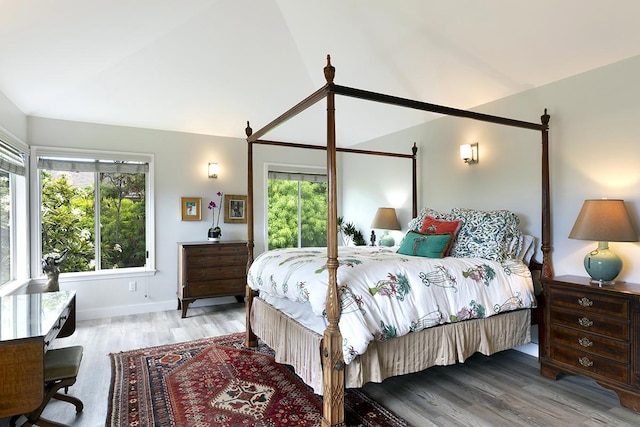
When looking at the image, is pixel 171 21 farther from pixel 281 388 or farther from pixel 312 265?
pixel 281 388

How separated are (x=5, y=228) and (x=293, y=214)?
349 cm

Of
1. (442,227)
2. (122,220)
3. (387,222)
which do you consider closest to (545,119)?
(442,227)

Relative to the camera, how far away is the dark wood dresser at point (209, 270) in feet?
14.9

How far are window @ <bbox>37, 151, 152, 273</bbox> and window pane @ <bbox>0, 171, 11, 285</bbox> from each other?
385 millimetres

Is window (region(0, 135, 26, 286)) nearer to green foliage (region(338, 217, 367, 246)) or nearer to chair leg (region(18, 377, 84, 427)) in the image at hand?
chair leg (region(18, 377, 84, 427))

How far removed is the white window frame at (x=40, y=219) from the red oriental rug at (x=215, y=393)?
5.22 ft

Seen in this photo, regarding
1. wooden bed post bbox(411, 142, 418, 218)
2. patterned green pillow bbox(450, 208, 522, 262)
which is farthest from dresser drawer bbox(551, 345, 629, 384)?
wooden bed post bbox(411, 142, 418, 218)

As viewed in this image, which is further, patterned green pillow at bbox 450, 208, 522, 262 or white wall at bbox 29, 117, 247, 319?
white wall at bbox 29, 117, 247, 319

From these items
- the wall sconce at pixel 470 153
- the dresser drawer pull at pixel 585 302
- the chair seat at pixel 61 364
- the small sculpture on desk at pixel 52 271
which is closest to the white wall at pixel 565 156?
the wall sconce at pixel 470 153

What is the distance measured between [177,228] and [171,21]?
2623 mm

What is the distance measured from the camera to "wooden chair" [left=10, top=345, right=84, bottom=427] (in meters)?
2.06

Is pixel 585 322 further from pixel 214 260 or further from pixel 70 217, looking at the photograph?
pixel 70 217

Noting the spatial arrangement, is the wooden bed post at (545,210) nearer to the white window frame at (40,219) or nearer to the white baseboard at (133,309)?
the white baseboard at (133,309)

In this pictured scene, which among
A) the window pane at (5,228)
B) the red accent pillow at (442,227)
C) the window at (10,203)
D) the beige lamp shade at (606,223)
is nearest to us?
the beige lamp shade at (606,223)
